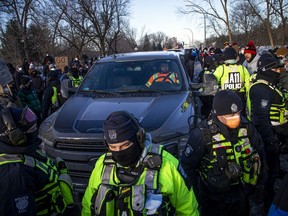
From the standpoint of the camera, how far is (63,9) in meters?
25.0

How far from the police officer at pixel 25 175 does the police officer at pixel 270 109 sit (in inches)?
93.7

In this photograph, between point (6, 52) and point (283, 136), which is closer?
point (283, 136)

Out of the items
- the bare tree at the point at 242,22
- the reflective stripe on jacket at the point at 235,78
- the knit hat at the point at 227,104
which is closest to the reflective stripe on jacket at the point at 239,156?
the knit hat at the point at 227,104

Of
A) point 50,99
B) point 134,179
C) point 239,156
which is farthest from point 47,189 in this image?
point 50,99

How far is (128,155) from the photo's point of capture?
200 centimetres

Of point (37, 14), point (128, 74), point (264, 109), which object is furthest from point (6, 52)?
point (264, 109)

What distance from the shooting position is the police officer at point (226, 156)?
2795 millimetres

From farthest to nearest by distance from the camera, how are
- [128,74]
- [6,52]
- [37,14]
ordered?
[6,52], [37,14], [128,74]

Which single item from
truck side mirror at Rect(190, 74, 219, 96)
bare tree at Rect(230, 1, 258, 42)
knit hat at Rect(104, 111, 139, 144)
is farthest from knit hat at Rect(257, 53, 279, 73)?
bare tree at Rect(230, 1, 258, 42)

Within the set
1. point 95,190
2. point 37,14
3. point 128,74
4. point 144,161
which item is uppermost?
point 37,14

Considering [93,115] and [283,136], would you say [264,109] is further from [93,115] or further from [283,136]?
[93,115]

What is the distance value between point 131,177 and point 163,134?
1.55 m

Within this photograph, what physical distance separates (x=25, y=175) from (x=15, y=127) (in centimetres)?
30

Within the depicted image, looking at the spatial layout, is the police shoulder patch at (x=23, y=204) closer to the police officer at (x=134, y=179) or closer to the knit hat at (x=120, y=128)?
the police officer at (x=134, y=179)
